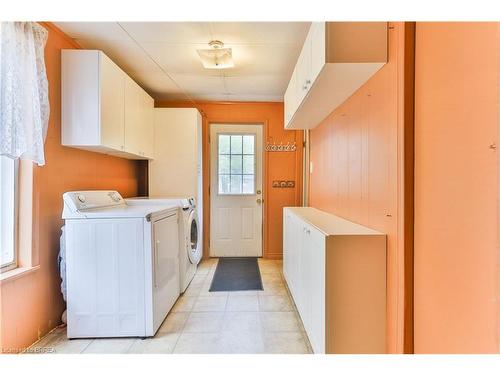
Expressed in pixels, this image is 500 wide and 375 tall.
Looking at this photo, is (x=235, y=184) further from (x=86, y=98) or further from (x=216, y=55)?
(x=86, y=98)

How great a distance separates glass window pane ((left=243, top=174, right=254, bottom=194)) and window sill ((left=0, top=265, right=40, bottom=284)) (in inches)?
105

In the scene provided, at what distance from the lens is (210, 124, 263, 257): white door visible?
4.00 meters

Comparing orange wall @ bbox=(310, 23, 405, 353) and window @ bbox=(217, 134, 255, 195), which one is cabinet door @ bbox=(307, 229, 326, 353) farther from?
window @ bbox=(217, 134, 255, 195)

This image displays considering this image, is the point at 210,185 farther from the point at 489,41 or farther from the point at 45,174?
the point at 489,41

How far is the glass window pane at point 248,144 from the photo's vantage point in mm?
4000

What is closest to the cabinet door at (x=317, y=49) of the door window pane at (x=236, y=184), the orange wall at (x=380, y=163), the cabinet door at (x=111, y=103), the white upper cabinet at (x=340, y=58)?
the white upper cabinet at (x=340, y=58)

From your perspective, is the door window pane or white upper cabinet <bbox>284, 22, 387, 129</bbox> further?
the door window pane

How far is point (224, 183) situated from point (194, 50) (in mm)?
2003

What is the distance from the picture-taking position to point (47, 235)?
77.6 inches

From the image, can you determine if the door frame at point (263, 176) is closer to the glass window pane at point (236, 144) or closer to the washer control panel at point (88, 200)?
the glass window pane at point (236, 144)

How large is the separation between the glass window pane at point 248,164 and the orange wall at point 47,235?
2.18 m

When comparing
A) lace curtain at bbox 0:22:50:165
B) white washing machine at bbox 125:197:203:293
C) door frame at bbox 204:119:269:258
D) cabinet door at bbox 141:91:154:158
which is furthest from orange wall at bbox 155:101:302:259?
lace curtain at bbox 0:22:50:165
